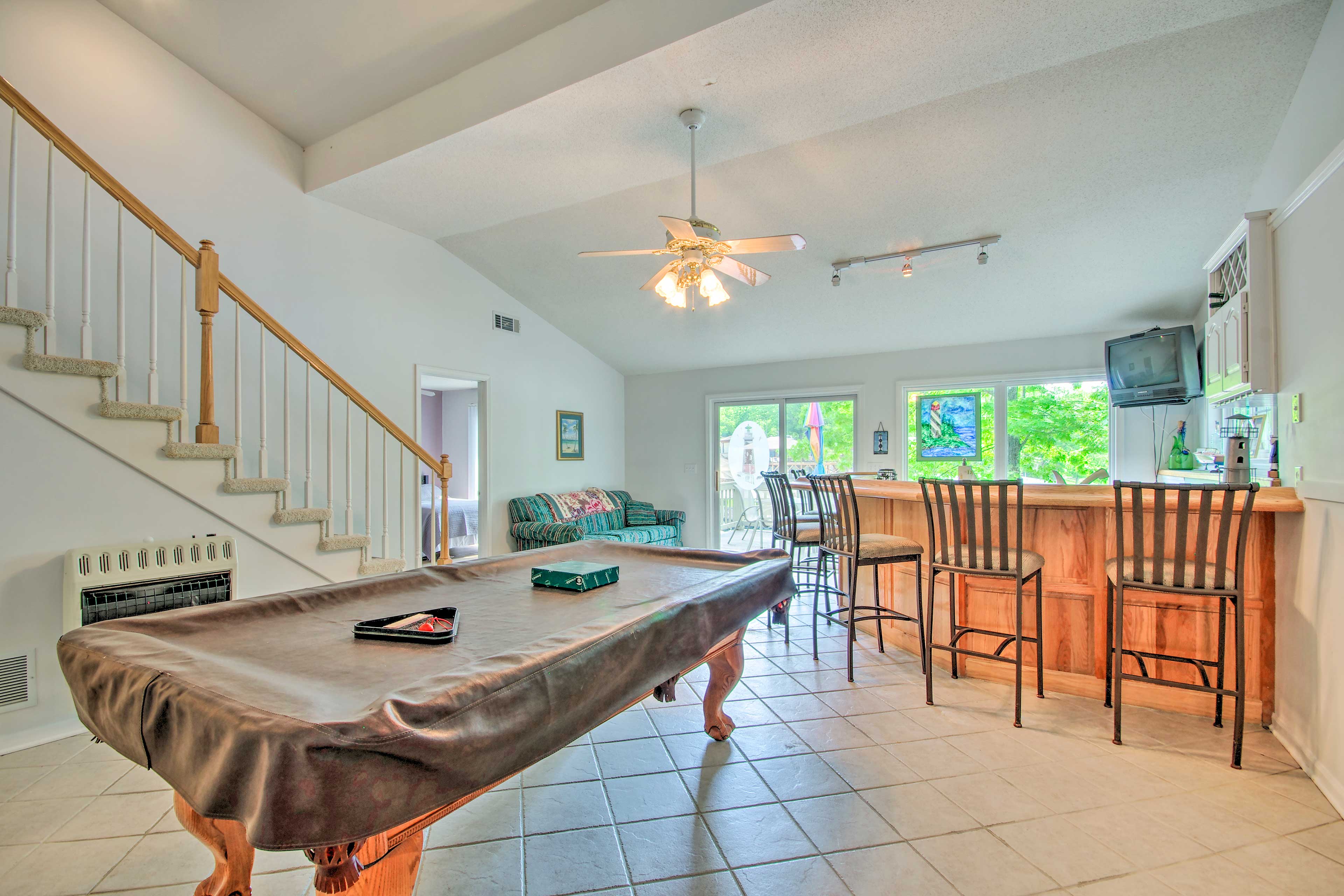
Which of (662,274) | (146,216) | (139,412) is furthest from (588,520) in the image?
(146,216)

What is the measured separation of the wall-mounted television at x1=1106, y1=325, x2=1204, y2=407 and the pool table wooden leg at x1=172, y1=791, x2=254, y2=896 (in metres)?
5.99

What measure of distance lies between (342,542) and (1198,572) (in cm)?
407

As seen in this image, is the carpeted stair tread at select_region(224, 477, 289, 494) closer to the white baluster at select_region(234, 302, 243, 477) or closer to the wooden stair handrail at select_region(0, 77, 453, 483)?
the white baluster at select_region(234, 302, 243, 477)

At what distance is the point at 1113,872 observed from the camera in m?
1.69

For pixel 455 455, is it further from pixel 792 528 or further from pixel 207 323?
pixel 792 528

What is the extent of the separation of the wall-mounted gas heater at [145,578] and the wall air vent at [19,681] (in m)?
0.17

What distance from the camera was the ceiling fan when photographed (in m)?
2.68

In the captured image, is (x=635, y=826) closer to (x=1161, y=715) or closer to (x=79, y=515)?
(x=1161, y=715)

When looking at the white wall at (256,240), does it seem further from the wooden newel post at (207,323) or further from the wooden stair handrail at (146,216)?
the wooden newel post at (207,323)

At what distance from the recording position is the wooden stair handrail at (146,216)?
256 cm

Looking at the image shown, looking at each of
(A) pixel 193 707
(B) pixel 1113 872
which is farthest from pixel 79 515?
(B) pixel 1113 872

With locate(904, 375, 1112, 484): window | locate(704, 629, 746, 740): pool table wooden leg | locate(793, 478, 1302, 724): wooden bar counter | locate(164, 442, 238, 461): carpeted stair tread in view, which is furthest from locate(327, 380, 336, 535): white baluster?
locate(904, 375, 1112, 484): window

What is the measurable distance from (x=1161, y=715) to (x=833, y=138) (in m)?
3.41

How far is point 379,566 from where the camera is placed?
360 cm
